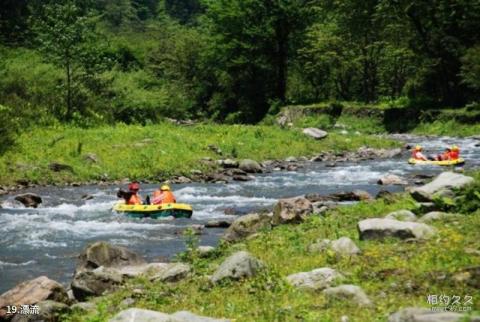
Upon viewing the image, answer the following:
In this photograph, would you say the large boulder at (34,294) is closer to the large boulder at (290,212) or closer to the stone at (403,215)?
the large boulder at (290,212)

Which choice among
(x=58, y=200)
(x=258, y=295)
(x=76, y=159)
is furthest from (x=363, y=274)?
(x=76, y=159)

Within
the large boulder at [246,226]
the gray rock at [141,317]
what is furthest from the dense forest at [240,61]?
the gray rock at [141,317]

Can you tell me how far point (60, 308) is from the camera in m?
8.91

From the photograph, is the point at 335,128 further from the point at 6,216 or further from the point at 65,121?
the point at 6,216

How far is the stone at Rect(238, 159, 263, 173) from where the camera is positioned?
2814cm

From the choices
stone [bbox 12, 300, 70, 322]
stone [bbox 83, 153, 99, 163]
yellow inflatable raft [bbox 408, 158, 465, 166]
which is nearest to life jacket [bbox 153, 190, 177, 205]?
stone [bbox 83, 153, 99, 163]

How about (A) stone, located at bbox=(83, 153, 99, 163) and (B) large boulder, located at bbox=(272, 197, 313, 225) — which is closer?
(B) large boulder, located at bbox=(272, 197, 313, 225)

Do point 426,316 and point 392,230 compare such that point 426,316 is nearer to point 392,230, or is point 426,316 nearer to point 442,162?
point 392,230

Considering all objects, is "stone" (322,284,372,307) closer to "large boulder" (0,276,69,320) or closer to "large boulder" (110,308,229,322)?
"large boulder" (110,308,229,322)

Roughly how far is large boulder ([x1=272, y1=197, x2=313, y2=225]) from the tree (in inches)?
948

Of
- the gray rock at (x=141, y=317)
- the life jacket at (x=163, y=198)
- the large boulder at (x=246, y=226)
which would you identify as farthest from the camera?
the life jacket at (x=163, y=198)

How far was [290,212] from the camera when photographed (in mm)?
13977

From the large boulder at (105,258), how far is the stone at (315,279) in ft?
13.4

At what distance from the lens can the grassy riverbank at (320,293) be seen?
7.36 meters
